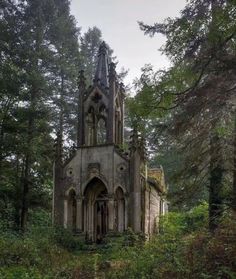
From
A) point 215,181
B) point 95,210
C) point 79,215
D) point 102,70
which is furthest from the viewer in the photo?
point 102,70

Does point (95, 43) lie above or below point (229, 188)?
above

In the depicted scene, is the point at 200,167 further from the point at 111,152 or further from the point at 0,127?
the point at 0,127

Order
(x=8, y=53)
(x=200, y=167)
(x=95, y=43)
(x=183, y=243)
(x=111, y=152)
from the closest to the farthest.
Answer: (x=183, y=243), (x=200, y=167), (x=111, y=152), (x=8, y=53), (x=95, y=43)

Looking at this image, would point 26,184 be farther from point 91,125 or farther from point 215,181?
point 215,181

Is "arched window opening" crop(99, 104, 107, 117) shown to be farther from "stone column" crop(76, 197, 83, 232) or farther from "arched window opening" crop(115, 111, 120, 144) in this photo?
"stone column" crop(76, 197, 83, 232)

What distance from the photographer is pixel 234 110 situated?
32.4 feet

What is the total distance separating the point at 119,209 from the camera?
1933 cm

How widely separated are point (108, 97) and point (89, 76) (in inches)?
634

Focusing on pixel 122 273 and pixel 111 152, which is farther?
pixel 111 152

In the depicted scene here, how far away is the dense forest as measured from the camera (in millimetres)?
8680

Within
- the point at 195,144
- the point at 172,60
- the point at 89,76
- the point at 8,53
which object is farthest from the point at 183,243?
the point at 89,76

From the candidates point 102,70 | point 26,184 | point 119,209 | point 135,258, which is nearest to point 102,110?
point 102,70

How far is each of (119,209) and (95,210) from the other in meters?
1.59

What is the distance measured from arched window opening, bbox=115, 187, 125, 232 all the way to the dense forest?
4.79ft
